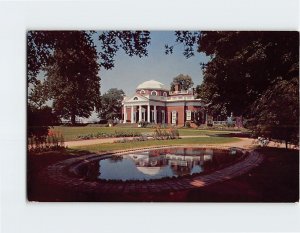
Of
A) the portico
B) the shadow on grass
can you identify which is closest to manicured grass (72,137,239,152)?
the shadow on grass

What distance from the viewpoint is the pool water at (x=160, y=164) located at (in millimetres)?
4594

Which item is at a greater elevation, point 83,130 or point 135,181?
point 83,130

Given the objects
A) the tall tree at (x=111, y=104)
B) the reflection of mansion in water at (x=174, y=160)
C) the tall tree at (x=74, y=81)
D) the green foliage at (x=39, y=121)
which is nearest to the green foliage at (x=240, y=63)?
the reflection of mansion in water at (x=174, y=160)

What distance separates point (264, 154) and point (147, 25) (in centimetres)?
209

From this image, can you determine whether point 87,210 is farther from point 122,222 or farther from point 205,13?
point 205,13

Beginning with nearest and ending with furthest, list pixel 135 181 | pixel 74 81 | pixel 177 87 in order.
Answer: pixel 135 181, pixel 177 87, pixel 74 81

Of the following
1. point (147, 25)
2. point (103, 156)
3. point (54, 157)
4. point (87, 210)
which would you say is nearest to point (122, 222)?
point (87, 210)

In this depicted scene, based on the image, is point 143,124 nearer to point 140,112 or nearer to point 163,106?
point 140,112

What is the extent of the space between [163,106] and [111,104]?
640mm

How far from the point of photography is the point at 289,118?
15.1 ft

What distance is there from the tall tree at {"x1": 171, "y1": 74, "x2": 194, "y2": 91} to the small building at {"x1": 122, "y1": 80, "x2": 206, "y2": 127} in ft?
0.13

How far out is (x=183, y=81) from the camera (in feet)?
15.2

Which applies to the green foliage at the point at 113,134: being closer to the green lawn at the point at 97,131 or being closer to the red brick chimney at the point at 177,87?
the green lawn at the point at 97,131

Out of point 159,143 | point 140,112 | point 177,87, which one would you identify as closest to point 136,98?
point 140,112
